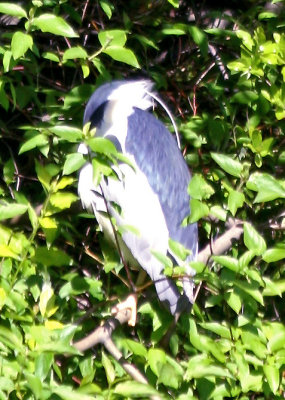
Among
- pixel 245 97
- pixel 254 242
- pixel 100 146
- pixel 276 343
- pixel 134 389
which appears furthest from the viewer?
pixel 245 97

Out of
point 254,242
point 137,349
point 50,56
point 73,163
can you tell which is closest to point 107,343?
point 137,349

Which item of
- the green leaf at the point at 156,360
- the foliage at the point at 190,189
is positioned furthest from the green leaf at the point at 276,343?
the green leaf at the point at 156,360

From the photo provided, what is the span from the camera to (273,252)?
180 cm

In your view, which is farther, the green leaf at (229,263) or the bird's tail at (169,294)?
the bird's tail at (169,294)

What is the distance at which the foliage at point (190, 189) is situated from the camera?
1.83 m

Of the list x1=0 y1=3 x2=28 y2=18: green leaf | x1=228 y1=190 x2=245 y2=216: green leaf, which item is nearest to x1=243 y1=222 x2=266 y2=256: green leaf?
x1=228 y1=190 x2=245 y2=216: green leaf

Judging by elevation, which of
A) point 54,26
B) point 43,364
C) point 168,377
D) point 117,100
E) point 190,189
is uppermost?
point 54,26

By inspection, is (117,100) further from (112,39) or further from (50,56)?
(112,39)

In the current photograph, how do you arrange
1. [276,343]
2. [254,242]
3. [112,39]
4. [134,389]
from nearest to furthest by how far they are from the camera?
[134,389], [254,242], [112,39], [276,343]

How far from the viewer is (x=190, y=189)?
1762 mm

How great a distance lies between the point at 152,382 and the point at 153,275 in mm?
307

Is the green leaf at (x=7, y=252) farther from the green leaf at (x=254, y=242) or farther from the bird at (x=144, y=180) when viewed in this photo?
the green leaf at (x=254, y=242)

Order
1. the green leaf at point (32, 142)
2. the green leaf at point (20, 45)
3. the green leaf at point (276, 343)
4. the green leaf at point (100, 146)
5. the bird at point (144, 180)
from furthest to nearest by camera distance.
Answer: the bird at point (144, 180)
the green leaf at point (276, 343)
the green leaf at point (32, 142)
the green leaf at point (20, 45)
the green leaf at point (100, 146)

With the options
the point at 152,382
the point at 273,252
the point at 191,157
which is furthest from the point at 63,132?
the point at 191,157
